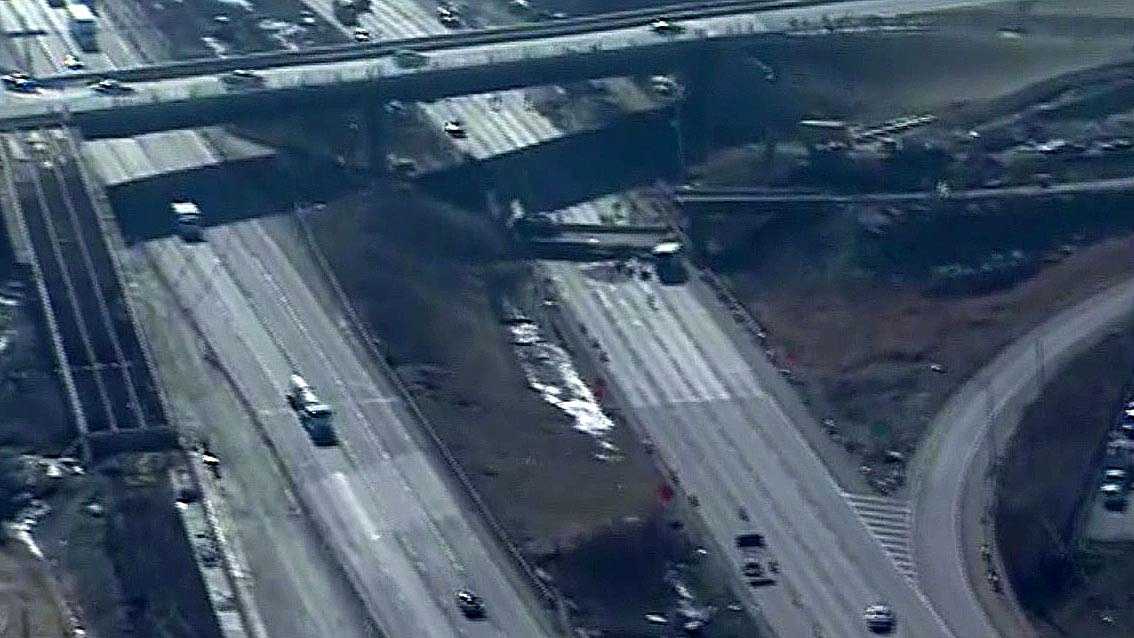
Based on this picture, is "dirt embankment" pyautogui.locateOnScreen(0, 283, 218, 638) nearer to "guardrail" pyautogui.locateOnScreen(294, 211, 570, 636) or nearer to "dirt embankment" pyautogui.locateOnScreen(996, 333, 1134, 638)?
"guardrail" pyautogui.locateOnScreen(294, 211, 570, 636)

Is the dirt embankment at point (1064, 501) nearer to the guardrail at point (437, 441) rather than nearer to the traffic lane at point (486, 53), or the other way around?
the guardrail at point (437, 441)

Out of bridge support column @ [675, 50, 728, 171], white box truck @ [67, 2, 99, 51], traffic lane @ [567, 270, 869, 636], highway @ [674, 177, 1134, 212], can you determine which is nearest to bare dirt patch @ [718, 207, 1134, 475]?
highway @ [674, 177, 1134, 212]

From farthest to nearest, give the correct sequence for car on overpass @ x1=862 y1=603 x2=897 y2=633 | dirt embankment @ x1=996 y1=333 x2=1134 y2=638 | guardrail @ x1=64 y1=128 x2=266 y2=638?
dirt embankment @ x1=996 y1=333 x2=1134 y2=638 < car on overpass @ x1=862 y1=603 x2=897 y2=633 < guardrail @ x1=64 y1=128 x2=266 y2=638

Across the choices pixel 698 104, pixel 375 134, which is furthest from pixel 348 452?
pixel 698 104

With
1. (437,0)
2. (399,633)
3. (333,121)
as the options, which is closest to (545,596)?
(399,633)

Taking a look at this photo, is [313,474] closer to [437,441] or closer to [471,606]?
[437,441]

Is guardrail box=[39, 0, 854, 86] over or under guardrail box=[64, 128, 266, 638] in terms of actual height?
over
